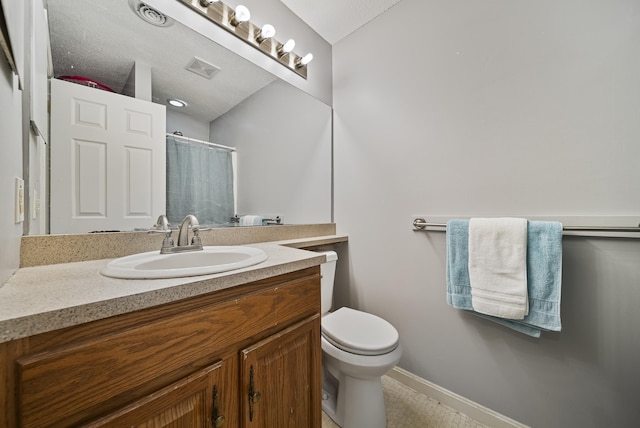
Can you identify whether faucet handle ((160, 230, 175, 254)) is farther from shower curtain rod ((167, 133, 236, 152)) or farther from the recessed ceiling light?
the recessed ceiling light

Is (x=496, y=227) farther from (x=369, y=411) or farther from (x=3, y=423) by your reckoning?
(x=3, y=423)

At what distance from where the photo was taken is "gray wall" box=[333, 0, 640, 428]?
880mm

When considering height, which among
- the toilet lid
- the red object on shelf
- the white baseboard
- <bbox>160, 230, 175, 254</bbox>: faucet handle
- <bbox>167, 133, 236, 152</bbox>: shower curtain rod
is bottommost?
the white baseboard

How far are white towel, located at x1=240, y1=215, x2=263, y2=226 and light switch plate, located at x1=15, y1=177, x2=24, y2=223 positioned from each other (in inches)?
30.1

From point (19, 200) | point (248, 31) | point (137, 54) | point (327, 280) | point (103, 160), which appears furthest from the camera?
point (327, 280)

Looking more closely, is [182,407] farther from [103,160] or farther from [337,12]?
[337,12]

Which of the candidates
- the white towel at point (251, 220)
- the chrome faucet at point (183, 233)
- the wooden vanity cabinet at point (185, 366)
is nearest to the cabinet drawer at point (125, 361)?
the wooden vanity cabinet at point (185, 366)

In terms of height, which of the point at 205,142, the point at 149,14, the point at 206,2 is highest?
the point at 206,2

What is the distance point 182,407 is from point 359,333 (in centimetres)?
81

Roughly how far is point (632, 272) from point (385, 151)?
1.15 metres

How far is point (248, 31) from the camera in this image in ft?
4.33

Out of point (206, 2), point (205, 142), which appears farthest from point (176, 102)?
point (206, 2)

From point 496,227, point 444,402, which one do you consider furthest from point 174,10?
point 444,402

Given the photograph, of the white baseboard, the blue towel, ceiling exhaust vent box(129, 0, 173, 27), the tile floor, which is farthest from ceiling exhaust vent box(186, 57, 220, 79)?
the white baseboard
